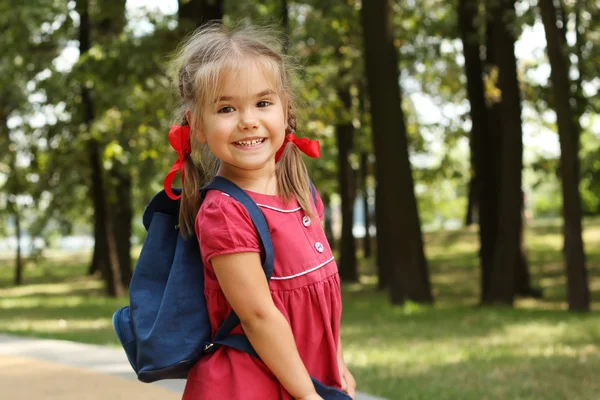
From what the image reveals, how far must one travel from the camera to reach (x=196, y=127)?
111 inches

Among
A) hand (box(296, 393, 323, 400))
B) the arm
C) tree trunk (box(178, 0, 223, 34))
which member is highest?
tree trunk (box(178, 0, 223, 34))

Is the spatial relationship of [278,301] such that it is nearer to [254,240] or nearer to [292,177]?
[254,240]

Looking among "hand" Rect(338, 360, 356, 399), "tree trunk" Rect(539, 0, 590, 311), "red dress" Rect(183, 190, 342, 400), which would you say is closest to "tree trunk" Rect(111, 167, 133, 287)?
"tree trunk" Rect(539, 0, 590, 311)

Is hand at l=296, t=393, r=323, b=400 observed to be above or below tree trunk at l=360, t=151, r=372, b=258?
above

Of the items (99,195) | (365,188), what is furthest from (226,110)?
(365,188)

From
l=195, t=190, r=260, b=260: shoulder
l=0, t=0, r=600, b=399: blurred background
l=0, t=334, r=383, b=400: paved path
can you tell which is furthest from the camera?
l=0, t=0, r=600, b=399: blurred background

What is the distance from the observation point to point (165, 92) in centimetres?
1786

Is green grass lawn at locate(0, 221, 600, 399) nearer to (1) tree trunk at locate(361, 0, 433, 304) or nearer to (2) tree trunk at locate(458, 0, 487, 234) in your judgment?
(1) tree trunk at locate(361, 0, 433, 304)

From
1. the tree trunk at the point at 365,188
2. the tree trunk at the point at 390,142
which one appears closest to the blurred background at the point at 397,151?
the tree trunk at the point at 390,142

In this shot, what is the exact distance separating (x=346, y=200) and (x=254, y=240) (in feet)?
69.0

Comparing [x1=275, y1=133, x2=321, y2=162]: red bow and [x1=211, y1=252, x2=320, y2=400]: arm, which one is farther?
[x1=275, y1=133, x2=321, y2=162]: red bow

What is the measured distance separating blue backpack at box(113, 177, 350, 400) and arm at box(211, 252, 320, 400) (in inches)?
2.8

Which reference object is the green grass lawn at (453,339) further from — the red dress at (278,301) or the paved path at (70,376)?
the red dress at (278,301)

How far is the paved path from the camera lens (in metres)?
6.32
